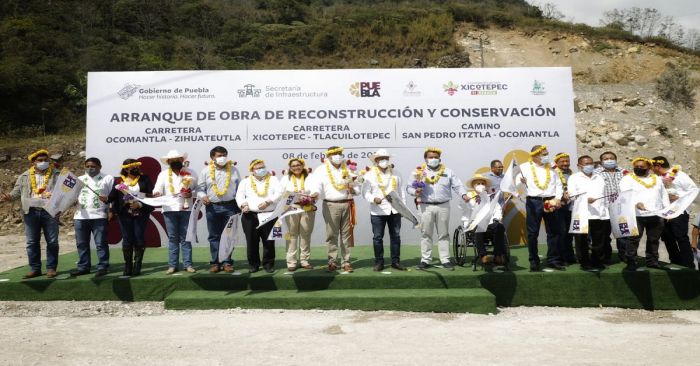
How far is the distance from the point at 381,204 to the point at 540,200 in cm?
180

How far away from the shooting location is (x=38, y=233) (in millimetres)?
6293

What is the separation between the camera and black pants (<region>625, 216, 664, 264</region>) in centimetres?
611

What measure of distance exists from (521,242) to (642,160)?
2820 millimetres

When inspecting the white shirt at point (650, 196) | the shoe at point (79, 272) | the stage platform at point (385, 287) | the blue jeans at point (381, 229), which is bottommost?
the stage platform at point (385, 287)

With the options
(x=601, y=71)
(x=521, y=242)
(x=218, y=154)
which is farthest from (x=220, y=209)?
(x=601, y=71)

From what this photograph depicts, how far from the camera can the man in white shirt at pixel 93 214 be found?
20.4 ft

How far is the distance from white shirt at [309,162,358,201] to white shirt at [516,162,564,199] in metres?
1.98

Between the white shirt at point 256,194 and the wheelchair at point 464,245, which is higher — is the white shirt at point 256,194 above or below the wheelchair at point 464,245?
above

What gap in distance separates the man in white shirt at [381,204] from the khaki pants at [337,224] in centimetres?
30

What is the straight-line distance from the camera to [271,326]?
5059 millimetres

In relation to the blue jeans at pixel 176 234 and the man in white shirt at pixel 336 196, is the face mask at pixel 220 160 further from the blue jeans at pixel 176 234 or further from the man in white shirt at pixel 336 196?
the man in white shirt at pixel 336 196

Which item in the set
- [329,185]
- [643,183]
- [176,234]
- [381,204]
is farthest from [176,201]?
[643,183]

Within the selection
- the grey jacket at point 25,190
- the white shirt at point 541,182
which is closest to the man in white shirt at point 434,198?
the white shirt at point 541,182

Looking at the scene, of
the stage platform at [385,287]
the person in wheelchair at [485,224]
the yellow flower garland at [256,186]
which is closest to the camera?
the stage platform at [385,287]
